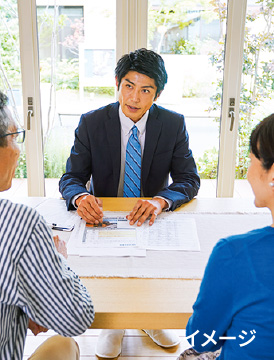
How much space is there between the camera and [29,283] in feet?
2.95

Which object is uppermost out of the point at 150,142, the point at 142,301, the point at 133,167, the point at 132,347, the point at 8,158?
the point at 8,158

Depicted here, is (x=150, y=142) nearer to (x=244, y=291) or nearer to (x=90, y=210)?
(x=90, y=210)

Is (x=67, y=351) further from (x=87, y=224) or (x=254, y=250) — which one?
(x=254, y=250)

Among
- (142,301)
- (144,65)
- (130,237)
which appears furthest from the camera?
(144,65)

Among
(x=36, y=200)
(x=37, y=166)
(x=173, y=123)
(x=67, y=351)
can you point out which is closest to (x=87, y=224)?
(x=36, y=200)

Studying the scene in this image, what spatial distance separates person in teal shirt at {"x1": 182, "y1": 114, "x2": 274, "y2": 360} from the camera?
2.76 feet

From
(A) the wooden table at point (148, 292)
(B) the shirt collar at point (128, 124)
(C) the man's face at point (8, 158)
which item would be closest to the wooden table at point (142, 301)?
(A) the wooden table at point (148, 292)

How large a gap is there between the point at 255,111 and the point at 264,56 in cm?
41

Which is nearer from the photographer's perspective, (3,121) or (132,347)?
(3,121)

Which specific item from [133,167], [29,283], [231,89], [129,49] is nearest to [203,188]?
[231,89]

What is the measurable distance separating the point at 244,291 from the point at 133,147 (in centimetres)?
128

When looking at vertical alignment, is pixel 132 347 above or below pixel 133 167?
below

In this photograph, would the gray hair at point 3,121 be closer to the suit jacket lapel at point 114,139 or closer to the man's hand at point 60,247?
the man's hand at point 60,247

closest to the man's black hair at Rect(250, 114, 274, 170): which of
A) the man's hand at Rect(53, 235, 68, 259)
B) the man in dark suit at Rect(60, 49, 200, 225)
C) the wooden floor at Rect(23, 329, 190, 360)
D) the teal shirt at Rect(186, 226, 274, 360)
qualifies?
the teal shirt at Rect(186, 226, 274, 360)
